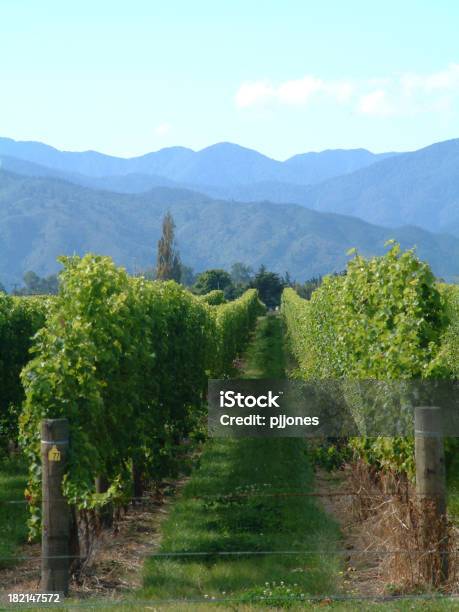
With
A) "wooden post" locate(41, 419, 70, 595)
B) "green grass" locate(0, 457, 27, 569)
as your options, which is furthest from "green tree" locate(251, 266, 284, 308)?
"wooden post" locate(41, 419, 70, 595)

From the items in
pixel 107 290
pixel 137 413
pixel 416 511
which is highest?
pixel 107 290

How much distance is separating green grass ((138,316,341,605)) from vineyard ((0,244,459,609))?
1.0 inches

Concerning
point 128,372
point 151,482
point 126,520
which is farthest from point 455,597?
point 151,482

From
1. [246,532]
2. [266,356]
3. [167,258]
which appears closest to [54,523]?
[246,532]

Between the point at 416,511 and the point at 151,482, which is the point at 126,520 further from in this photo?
the point at 416,511

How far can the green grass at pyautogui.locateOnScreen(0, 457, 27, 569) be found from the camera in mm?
8750

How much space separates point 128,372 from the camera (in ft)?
29.1

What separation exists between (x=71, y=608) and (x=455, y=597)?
8.89 ft

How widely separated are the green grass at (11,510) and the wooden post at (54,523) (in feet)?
5.11

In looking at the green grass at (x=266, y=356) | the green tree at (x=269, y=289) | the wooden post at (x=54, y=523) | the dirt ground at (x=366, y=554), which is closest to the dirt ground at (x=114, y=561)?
the wooden post at (x=54, y=523)

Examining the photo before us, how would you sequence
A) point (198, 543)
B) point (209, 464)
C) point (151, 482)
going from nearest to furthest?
1. point (198, 543)
2. point (151, 482)
3. point (209, 464)

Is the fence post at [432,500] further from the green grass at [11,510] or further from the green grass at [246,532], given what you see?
the green grass at [11,510]

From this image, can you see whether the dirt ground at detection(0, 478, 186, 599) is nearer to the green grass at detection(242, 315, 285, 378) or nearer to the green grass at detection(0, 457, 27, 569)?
the green grass at detection(0, 457, 27, 569)

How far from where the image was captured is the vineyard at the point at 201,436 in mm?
6902
